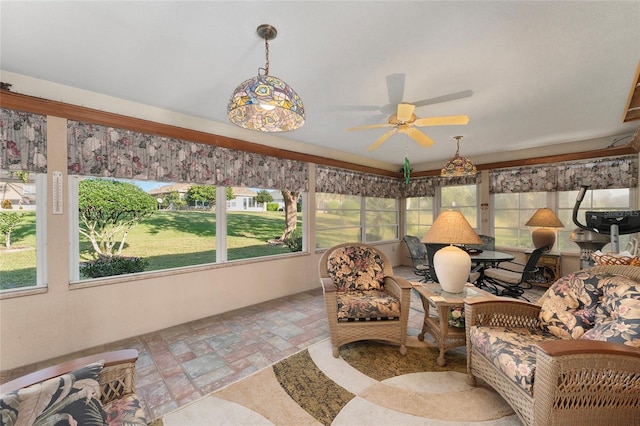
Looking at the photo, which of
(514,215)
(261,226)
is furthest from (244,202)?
(514,215)

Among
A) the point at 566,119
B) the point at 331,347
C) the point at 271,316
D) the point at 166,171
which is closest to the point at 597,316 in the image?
the point at 331,347

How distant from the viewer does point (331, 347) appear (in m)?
2.60

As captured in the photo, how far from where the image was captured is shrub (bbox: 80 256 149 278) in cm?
298

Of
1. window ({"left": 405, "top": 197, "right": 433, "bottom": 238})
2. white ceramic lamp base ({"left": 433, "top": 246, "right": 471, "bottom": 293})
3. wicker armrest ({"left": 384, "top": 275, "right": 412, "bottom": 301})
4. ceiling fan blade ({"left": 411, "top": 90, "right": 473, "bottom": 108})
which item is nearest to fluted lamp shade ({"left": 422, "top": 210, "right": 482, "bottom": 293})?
white ceramic lamp base ({"left": 433, "top": 246, "right": 471, "bottom": 293})

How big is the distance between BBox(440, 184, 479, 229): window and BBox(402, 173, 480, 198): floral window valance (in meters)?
0.16

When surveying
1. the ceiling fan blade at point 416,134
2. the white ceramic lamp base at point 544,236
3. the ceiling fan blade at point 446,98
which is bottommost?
the white ceramic lamp base at point 544,236

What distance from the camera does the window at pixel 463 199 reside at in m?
5.56

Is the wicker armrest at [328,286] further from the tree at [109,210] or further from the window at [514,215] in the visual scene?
the window at [514,215]

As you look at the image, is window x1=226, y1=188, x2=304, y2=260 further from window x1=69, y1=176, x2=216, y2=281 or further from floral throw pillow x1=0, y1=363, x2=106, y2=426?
floral throw pillow x1=0, y1=363, x2=106, y2=426

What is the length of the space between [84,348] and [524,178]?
673 centimetres

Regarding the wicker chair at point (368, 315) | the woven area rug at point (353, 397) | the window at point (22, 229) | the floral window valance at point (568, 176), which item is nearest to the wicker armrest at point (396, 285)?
the wicker chair at point (368, 315)

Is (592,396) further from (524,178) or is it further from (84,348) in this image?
(524,178)

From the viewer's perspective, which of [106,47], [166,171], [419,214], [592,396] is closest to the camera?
[592,396]

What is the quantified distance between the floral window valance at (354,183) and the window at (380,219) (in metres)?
0.20
